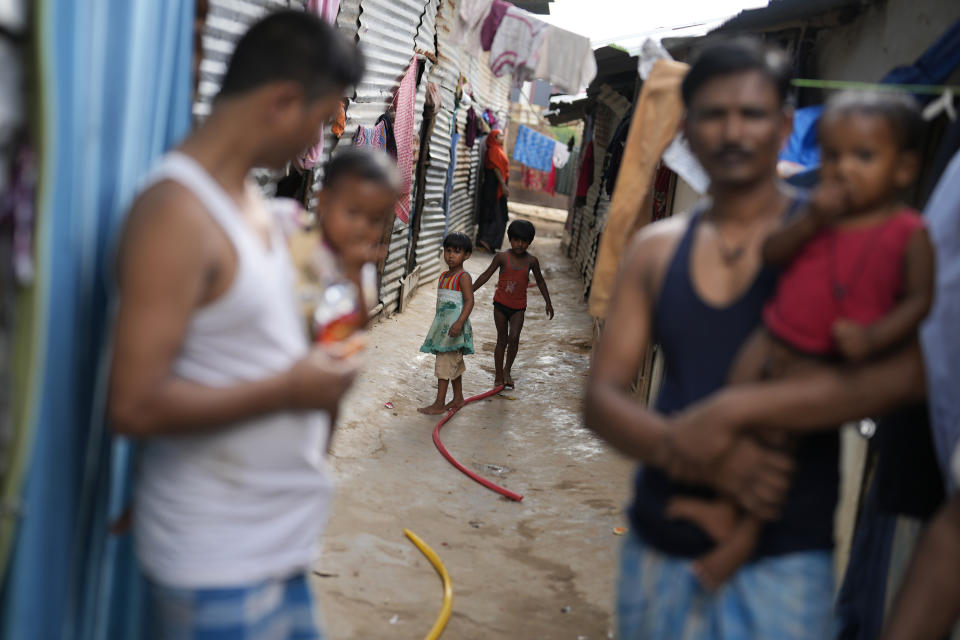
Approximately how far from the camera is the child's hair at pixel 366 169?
2.30m

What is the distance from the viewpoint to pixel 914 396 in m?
1.74

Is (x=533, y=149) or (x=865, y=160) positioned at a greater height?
(x=865, y=160)

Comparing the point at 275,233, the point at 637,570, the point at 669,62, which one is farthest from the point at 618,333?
the point at 669,62

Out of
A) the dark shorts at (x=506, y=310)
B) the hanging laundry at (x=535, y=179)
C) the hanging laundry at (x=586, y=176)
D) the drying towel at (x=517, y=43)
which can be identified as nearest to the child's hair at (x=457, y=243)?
the dark shorts at (x=506, y=310)

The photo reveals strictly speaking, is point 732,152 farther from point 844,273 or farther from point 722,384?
point 722,384

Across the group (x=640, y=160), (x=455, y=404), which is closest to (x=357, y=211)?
(x=640, y=160)

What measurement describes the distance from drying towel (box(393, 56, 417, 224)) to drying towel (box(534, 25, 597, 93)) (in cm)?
275

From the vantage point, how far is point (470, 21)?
6.14m

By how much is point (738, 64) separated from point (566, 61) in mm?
4643

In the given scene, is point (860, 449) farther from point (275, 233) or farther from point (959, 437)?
point (275, 233)

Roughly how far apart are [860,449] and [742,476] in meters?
2.06

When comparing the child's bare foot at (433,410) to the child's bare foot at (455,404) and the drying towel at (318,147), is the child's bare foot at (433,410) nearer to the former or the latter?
the child's bare foot at (455,404)

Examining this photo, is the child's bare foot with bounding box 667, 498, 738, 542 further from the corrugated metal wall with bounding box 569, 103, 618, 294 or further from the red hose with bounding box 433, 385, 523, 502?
the corrugated metal wall with bounding box 569, 103, 618, 294

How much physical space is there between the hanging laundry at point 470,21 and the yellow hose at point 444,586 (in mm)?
3422
